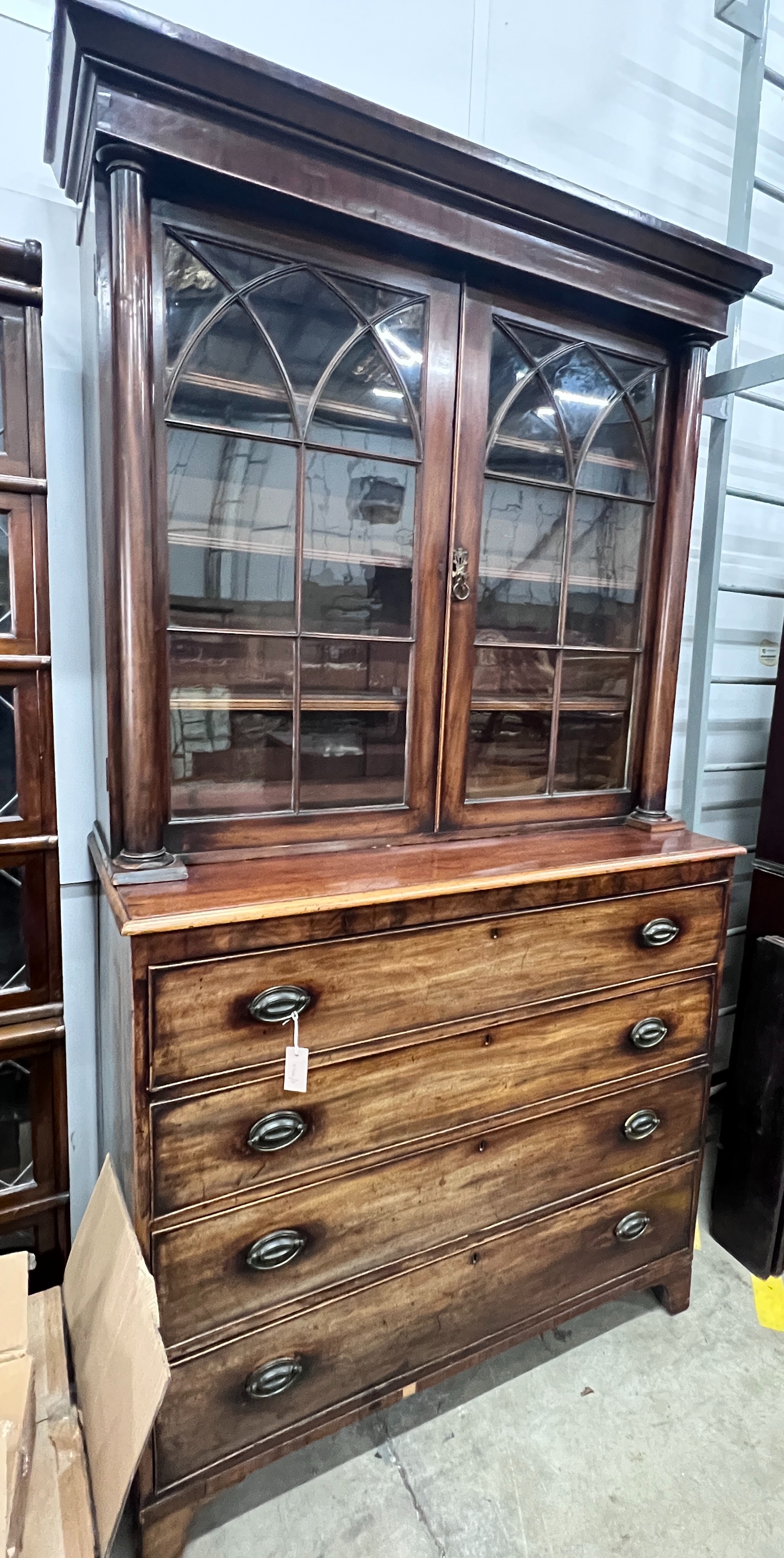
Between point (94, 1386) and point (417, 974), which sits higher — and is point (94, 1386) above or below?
below

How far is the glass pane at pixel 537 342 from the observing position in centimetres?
138


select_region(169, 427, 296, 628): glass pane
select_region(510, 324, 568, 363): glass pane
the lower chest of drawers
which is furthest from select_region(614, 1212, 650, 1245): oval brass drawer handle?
select_region(510, 324, 568, 363): glass pane

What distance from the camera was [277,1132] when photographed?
3.67ft

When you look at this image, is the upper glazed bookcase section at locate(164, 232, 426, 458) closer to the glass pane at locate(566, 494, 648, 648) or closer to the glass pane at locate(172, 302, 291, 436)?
the glass pane at locate(172, 302, 291, 436)

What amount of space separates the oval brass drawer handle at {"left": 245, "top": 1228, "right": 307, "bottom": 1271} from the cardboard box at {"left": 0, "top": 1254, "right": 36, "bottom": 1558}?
1.10ft

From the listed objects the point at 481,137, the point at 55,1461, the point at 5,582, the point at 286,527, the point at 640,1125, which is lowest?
the point at 55,1461

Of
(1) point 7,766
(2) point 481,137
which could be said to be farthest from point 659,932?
(2) point 481,137

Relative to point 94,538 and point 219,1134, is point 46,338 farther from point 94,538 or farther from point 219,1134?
point 219,1134

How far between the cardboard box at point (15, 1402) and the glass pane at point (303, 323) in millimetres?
1429

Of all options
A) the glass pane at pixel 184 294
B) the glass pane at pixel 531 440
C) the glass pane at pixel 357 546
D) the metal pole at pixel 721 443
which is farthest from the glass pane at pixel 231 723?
the metal pole at pixel 721 443

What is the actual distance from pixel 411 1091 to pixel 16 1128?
0.71 metres

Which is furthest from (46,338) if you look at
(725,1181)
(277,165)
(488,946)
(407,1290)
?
(725,1181)

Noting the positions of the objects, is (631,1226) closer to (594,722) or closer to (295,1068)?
(295,1068)

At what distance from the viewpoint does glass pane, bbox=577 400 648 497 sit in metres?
1.52
